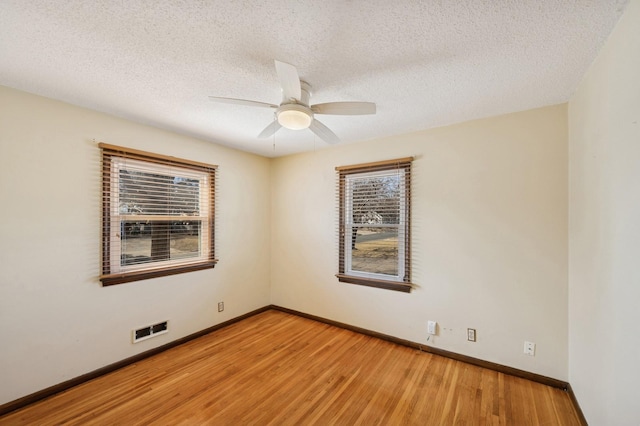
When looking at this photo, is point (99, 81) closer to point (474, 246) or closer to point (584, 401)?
point (474, 246)

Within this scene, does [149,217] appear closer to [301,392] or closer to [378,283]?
[301,392]

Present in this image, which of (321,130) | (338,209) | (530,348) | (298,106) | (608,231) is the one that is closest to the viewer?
(608,231)

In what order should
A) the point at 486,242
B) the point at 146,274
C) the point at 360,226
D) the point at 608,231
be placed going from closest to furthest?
the point at 608,231, the point at 486,242, the point at 146,274, the point at 360,226

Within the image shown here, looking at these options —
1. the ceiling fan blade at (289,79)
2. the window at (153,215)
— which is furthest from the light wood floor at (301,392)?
the ceiling fan blade at (289,79)

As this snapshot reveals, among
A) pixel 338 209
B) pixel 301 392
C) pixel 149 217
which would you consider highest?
pixel 338 209

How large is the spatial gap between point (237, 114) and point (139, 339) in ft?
8.06

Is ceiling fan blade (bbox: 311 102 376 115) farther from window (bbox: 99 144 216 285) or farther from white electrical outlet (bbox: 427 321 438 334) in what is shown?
white electrical outlet (bbox: 427 321 438 334)

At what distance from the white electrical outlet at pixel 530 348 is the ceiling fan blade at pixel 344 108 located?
2.45 metres

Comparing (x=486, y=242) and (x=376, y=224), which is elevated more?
(x=376, y=224)

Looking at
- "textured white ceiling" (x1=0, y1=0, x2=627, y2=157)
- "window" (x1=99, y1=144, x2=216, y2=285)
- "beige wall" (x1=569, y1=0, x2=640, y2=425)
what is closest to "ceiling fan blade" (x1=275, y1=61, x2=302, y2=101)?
"textured white ceiling" (x1=0, y1=0, x2=627, y2=157)

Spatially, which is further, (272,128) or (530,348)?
(530,348)

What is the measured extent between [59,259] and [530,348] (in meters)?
4.15

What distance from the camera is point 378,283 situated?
307 cm

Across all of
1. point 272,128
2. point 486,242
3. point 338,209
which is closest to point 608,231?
point 486,242
